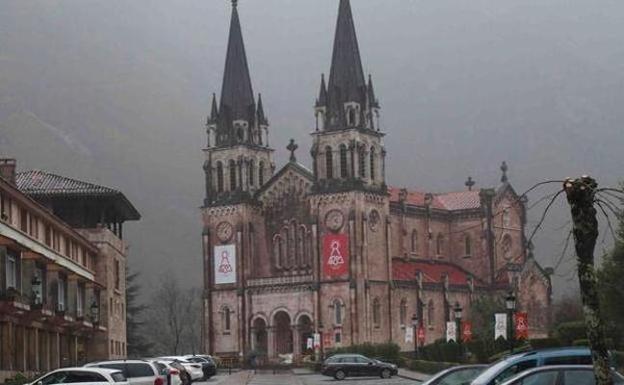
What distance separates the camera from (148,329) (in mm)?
164875

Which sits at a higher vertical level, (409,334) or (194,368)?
(409,334)

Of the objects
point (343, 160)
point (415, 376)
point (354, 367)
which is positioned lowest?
point (415, 376)

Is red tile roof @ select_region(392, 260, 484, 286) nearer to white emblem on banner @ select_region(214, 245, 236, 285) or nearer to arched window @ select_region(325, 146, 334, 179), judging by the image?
arched window @ select_region(325, 146, 334, 179)

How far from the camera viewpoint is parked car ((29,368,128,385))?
33.7m

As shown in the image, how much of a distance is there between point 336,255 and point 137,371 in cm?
7641


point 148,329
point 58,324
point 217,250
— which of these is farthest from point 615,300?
point 148,329

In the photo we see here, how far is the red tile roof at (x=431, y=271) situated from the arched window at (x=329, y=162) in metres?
10.7

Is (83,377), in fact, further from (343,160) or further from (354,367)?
(343,160)

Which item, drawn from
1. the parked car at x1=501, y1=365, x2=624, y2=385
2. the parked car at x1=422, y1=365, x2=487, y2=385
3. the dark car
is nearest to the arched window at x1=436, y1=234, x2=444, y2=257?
the dark car

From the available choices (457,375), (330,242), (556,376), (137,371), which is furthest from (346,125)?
(556,376)

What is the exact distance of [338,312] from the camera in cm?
11294

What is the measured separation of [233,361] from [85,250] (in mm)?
41074

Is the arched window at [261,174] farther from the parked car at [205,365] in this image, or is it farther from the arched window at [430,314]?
the parked car at [205,365]

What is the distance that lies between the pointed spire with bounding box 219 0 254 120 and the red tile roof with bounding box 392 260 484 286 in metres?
20.9
